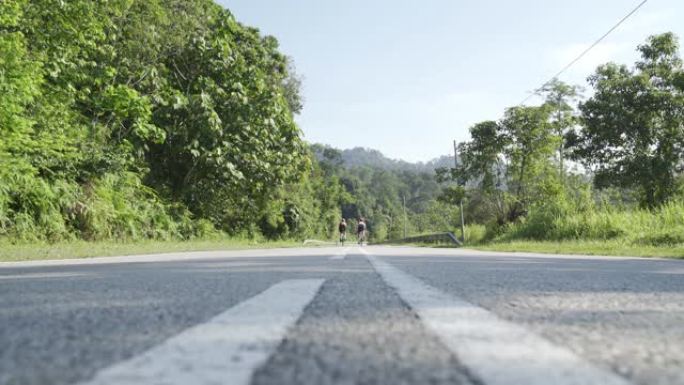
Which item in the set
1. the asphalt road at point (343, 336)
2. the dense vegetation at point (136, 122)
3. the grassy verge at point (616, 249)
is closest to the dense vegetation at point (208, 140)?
the dense vegetation at point (136, 122)

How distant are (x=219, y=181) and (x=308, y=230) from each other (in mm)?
15550

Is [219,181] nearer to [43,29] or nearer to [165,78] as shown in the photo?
[165,78]

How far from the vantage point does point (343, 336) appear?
152cm

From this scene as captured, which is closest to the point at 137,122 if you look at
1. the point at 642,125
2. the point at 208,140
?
the point at 208,140


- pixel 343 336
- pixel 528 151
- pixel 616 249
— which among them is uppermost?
pixel 528 151

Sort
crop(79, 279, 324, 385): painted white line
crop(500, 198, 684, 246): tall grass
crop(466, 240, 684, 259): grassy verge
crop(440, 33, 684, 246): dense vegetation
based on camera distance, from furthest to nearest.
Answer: crop(440, 33, 684, 246): dense vegetation
crop(500, 198, 684, 246): tall grass
crop(466, 240, 684, 259): grassy verge
crop(79, 279, 324, 385): painted white line

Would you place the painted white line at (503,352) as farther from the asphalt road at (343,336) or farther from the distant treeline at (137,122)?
the distant treeline at (137,122)

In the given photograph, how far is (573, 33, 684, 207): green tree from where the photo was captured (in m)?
25.8

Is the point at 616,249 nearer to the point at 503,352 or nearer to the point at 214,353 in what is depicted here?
the point at 503,352

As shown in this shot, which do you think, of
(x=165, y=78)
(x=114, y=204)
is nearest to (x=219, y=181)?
(x=165, y=78)

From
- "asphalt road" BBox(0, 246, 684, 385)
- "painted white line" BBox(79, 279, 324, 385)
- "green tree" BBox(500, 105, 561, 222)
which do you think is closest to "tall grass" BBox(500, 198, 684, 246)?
"green tree" BBox(500, 105, 561, 222)

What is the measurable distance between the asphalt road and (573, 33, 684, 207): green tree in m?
26.5

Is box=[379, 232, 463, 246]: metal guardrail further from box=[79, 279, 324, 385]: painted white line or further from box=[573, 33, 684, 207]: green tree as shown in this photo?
box=[79, 279, 324, 385]: painted white line

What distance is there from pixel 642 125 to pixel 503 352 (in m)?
28.9
